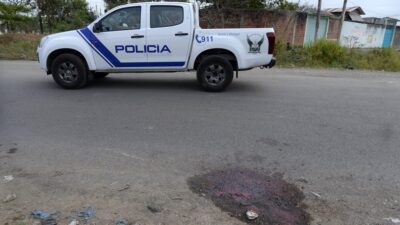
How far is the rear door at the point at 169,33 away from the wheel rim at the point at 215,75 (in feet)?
1.79

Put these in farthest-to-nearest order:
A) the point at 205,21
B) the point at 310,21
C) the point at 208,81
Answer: the point at 310,21 → the point at 205,21 → the point at 208,81

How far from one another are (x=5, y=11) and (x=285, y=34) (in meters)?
18.5

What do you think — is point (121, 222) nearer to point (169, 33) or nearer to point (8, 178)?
point (8, 178)

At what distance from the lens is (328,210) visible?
11.2 ft

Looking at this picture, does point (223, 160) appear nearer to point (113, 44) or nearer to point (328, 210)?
point (328, 210)

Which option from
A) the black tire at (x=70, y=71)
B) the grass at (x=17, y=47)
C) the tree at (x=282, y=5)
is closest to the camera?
the black tire at (x=70, y=71)

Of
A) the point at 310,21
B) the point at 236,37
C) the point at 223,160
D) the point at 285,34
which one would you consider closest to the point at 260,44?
the point at 236,37

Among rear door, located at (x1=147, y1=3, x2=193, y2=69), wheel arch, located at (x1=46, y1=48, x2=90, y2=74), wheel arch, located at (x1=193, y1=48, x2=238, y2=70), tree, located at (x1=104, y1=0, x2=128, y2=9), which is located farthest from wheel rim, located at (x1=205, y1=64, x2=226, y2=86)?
tree, located at (x1=104, y1=0, x2=128, y2=9)

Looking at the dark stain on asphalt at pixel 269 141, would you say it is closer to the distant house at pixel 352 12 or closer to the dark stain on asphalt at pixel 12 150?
the dark stain on asphalt at pixel 12 150

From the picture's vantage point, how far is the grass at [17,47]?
52.3 ft

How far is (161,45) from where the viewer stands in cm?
786

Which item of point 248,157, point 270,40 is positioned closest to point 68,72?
point 270,40

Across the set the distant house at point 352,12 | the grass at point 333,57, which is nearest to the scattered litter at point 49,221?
the grass at point 333,57

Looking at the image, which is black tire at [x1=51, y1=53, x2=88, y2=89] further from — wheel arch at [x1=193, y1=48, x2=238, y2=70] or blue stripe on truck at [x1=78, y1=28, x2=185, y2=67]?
wheel arch at [x1=193, y1=48, x2=238, y2=70]
